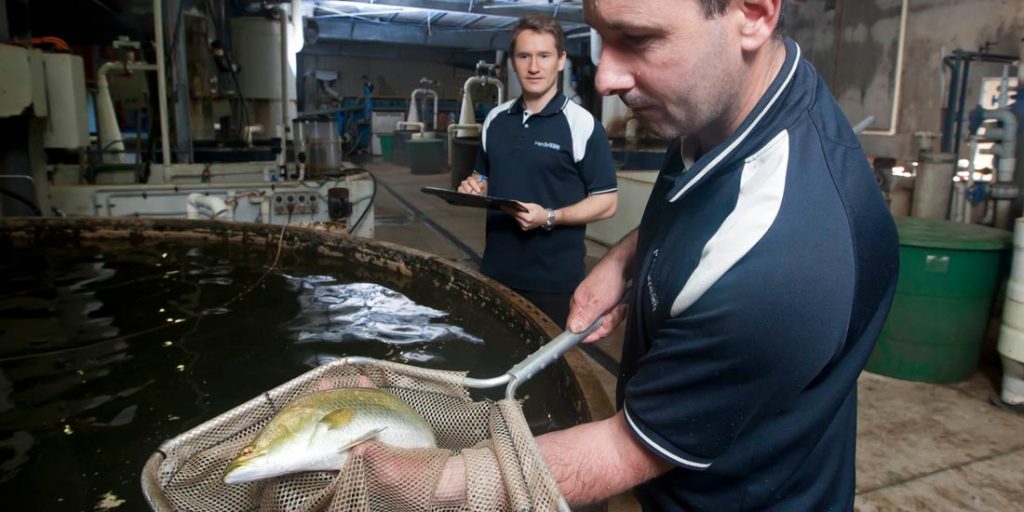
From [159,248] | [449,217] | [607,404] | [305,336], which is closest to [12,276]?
[159,248]

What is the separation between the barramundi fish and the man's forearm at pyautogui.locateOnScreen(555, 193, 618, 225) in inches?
55.7

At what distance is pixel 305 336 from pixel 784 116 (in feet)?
6.19

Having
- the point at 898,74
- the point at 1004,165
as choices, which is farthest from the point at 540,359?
the point at 898,74

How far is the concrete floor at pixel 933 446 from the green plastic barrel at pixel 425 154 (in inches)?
319

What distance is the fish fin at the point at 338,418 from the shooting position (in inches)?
29.0

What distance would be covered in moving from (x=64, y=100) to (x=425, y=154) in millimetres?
7809

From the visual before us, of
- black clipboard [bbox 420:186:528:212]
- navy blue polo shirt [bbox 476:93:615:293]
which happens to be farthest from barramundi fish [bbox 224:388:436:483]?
navy blue polo shirt [bbox 476:93:615:293]

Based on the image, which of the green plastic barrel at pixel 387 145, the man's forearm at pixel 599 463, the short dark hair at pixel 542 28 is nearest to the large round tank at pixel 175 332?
the man's forearm at pixel 599 463

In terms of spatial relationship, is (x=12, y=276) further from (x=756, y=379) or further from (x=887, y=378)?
(x=887, y=378)

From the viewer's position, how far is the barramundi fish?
2.31ft

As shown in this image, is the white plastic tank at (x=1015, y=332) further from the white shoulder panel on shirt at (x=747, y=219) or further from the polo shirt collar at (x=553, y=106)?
the white shoulder panel on shirt at (x=747, y=219)

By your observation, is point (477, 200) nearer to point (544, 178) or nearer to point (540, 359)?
point (544, 178)

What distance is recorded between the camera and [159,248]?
319cm

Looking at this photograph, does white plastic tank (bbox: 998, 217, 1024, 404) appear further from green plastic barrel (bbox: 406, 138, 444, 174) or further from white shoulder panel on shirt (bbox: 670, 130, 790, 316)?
green plastic barrel (bbox: 406, 138, 444, 174)
